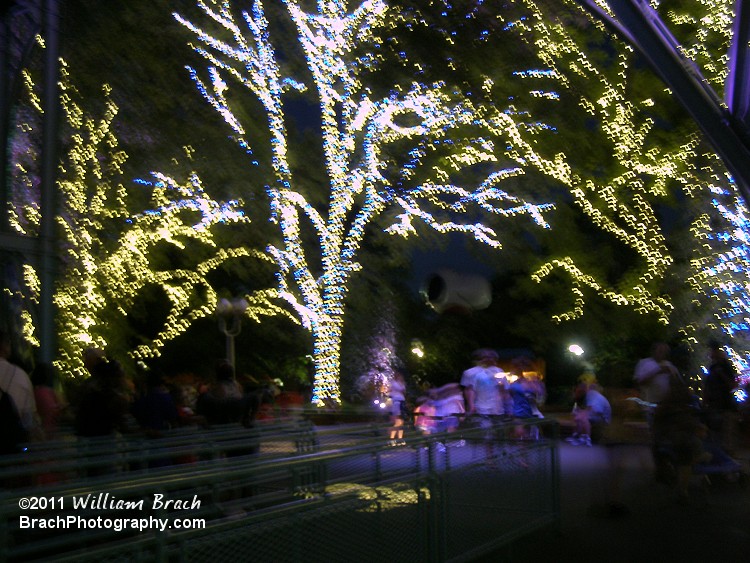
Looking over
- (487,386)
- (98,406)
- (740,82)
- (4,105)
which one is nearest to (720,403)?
(487,386)

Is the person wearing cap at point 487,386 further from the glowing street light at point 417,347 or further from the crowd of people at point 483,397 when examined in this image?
the glowing street light at point 417,347

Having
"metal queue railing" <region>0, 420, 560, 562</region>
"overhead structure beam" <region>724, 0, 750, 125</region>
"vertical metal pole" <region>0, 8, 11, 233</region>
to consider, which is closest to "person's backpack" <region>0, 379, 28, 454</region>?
"metal queue railing" <region>0, 420, 560, 562</region>

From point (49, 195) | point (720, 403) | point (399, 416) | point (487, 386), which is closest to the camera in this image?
point (49, 195)

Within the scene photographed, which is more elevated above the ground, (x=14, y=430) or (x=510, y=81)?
(x=510, y=81)

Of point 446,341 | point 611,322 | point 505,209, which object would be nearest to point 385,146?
point 505,209

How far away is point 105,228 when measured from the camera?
17.7 meters

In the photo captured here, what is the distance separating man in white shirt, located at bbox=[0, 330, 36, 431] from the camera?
23.4 feet

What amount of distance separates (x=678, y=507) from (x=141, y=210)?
1256 cm

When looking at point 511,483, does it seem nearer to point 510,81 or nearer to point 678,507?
point 678,507

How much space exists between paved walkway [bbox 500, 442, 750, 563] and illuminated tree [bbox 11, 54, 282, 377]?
8.08 m

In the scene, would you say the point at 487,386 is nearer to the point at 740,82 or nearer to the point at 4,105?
the point at 740,82

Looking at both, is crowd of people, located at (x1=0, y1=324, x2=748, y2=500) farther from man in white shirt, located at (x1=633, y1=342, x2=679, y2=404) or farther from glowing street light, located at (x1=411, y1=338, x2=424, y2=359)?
glowing street light, located at (x1=411, y1=338, x2=424, y2=359)

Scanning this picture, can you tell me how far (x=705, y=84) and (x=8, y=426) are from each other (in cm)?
651

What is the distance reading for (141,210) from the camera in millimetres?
18875
